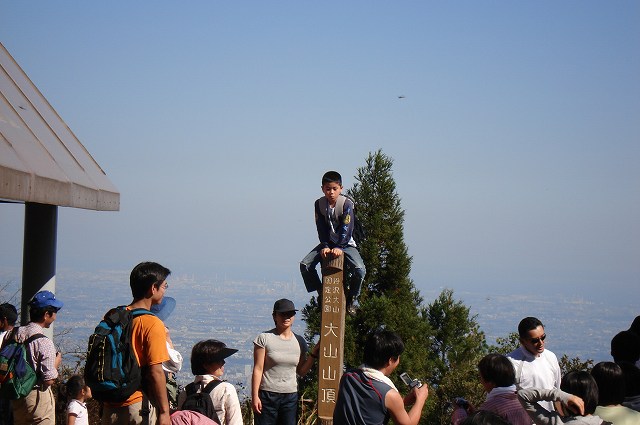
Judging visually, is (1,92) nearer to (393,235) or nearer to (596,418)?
(596,418)

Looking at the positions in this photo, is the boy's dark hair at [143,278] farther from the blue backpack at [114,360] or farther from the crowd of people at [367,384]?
the blue backpack at [114,360]

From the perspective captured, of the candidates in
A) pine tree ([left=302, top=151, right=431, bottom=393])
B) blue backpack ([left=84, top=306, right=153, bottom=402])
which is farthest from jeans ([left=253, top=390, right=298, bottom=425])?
pine tree ([left=302, top=151, right=431, bottom=393])

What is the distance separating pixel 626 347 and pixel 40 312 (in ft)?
14.9

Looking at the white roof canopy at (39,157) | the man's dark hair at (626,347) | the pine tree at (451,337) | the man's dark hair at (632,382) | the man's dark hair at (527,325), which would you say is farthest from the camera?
the pine tree at (451,337)

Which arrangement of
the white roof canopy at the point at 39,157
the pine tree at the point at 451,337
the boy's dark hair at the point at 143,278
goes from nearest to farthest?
the white roof canopy at the point at 39,157 → the boy's dark hair at the point at 143,278 → the pine tree at the point at 451,337

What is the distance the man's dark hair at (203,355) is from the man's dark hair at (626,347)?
10.0 ft

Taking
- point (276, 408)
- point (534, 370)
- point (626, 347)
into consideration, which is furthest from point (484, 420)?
point (276, 408)

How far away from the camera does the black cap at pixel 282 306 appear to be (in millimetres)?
6809

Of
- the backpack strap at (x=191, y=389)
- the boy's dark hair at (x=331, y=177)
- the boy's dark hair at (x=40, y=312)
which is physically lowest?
the backpack strap at (x=191, y=389)

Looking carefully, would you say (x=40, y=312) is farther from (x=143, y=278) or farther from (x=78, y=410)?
(x=143, y=278)

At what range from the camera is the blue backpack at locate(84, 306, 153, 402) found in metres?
4.54

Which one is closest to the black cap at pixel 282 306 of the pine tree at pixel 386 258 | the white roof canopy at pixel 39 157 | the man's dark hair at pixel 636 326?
the white roof canopy at pixel 39 157

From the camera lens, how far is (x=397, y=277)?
1683 cm

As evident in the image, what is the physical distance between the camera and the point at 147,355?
15.1 ft
